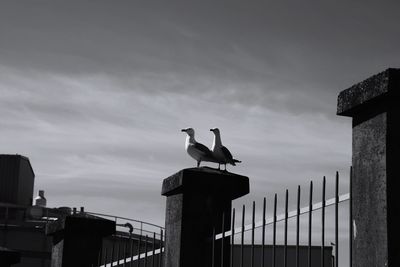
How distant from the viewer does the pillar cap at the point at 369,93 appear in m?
3.64

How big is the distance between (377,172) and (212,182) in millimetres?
2238

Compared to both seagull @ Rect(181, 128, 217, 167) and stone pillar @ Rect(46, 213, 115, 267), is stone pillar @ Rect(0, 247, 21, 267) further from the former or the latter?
seagull @ Rect(181, 128, 217, 167)

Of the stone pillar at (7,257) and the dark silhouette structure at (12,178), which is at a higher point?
the dark silhouette structure at (12,178)

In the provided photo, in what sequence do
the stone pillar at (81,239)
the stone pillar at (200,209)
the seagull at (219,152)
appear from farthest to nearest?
1. the stone pillar at (81,239)
2. the seagull at (219,152)
3. the stone pillar at (200,209)

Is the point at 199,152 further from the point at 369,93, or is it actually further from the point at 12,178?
the point at 12,178

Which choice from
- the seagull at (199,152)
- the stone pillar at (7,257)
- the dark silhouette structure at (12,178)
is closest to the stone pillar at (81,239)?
the stone pillar at (7,257)

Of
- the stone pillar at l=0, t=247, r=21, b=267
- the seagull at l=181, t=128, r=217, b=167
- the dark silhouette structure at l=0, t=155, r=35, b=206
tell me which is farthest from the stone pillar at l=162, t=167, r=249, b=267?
the dark silhouette structure at l=0, t=155, r=35, b=206

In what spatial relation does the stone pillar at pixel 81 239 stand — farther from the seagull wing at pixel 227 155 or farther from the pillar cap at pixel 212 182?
the pillar cap at pixel 212 182

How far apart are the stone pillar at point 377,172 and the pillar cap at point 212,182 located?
1940 mm

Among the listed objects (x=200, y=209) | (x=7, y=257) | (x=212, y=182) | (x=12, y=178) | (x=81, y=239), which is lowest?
(x=7, y=257)

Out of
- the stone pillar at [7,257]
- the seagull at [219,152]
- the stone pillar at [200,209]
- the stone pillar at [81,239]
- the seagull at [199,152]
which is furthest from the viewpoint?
the stone pillar at [7,257]

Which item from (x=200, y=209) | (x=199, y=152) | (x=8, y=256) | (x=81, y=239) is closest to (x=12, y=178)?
(x=8, y=256)

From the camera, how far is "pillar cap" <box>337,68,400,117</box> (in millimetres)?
3637

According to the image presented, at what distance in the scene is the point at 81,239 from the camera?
8109mm
